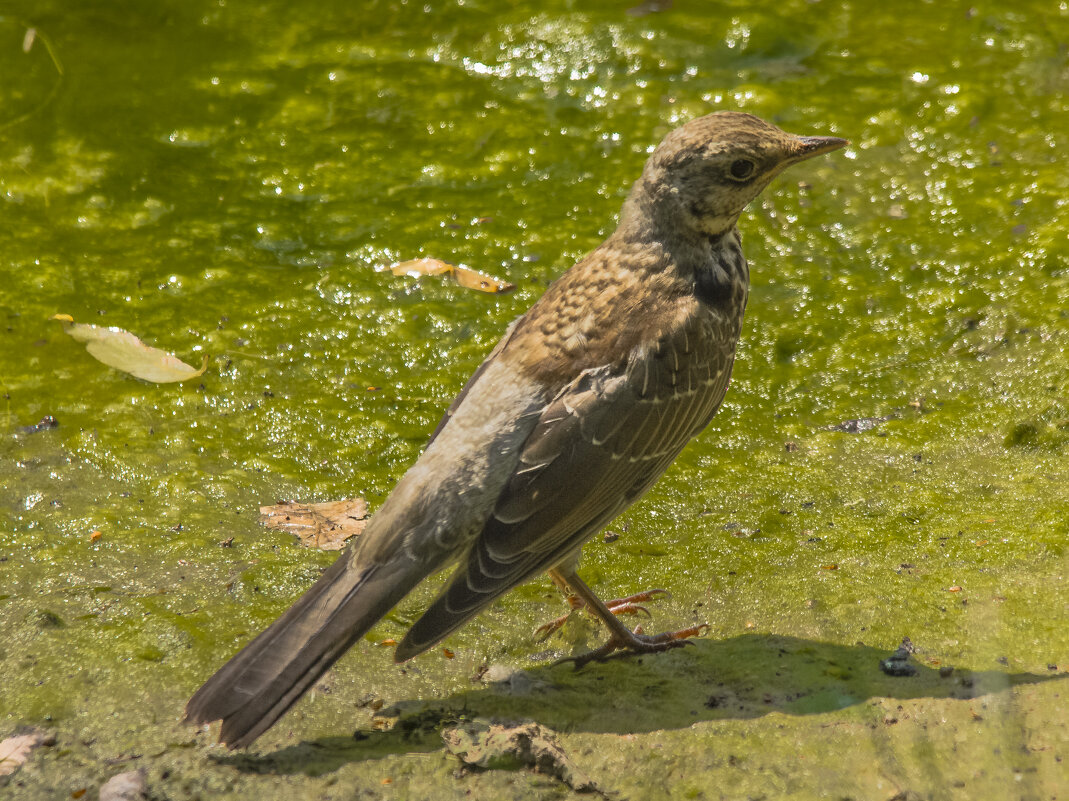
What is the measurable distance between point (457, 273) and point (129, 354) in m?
1.54

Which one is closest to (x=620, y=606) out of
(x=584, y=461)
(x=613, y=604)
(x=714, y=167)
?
(x=613, y=604)

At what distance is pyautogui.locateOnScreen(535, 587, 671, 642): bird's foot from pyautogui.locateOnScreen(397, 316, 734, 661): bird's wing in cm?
32

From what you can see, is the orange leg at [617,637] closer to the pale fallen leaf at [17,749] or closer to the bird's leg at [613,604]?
the bird's leg at [613,604]

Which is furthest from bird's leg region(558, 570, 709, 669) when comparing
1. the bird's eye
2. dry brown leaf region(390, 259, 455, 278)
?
dry brown leaf region(390, 259, 455, 278)

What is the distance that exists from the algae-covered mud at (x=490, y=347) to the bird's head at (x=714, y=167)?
109 cm

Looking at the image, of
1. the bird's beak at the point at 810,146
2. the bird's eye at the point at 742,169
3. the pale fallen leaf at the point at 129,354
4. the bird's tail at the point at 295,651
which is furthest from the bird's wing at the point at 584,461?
the pale fallen leaf at the point at 129,354

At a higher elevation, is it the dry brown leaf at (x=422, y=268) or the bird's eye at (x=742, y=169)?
the bird's eye at (x=742, y=169)

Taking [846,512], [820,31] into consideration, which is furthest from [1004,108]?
[846,512]

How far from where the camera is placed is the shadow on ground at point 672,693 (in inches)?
119

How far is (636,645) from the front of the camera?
3.53 meters

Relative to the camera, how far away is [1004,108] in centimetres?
597

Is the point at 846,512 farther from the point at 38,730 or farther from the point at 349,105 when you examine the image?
the point at 349,105

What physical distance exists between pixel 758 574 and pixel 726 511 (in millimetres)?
401

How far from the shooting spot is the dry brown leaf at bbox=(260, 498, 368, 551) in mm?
3964
